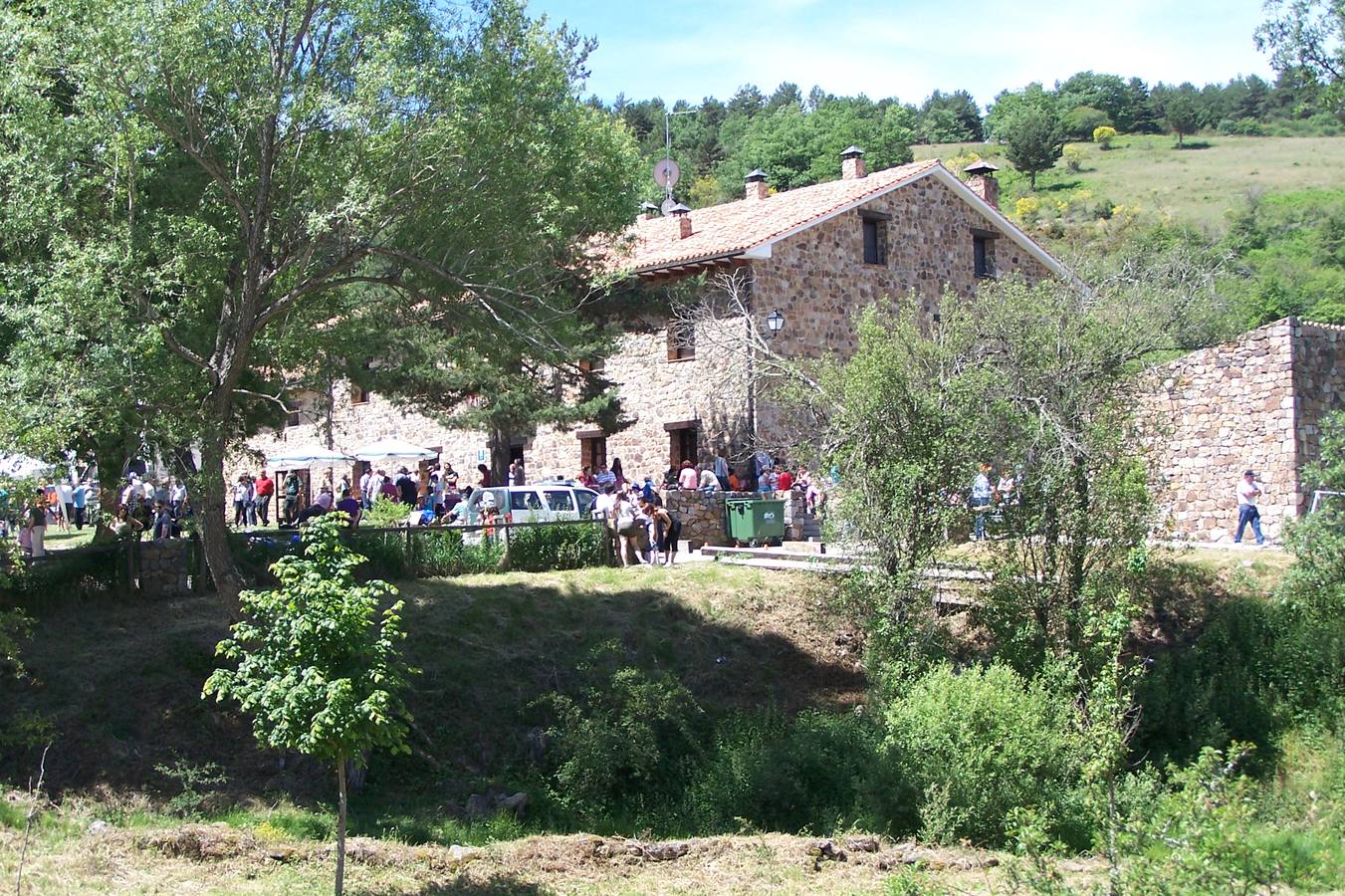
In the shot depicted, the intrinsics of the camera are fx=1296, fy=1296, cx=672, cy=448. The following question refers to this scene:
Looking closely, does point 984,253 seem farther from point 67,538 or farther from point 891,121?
point 891,121

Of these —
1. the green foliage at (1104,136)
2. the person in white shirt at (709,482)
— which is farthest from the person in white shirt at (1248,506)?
the green foliage at (1104,136)

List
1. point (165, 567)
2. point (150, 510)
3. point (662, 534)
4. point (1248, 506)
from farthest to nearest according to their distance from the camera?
point (150, 510) → point (662, 534) → point (1248, 506) → point (165, 567)

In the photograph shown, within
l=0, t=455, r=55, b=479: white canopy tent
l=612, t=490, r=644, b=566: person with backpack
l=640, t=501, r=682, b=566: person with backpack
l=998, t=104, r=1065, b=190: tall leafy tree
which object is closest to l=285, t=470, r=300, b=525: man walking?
l=612, t=490, r=644, b=566: person with backpack

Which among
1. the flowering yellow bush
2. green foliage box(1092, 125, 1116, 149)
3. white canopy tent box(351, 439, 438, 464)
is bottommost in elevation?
the flowering yellow bush

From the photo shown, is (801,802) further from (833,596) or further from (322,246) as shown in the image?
(322,246)

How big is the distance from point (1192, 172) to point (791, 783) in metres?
69.6

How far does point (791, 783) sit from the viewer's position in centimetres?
1479

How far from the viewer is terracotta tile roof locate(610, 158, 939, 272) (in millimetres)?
26141

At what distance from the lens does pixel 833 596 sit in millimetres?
17688

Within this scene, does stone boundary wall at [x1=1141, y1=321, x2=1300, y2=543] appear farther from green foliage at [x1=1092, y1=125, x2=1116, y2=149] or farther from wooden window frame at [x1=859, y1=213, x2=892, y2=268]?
green foliage at [x1=1092, y1=125, x2=1116, y2=149]

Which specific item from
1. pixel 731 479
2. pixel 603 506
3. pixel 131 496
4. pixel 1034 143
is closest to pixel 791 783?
pixel 603 506

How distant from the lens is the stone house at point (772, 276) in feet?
85.1

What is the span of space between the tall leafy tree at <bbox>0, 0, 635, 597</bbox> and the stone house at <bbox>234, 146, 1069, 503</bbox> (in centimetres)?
845

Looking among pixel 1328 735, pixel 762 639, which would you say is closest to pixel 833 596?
pixel 762 639
